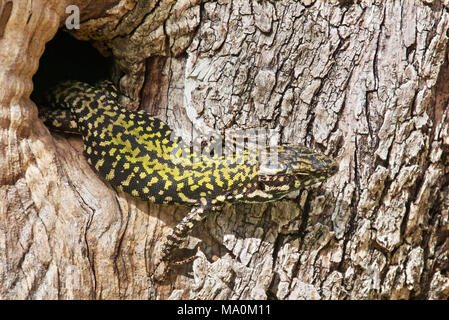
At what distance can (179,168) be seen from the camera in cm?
473

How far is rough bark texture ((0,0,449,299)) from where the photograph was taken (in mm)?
4688

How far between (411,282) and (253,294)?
167cm

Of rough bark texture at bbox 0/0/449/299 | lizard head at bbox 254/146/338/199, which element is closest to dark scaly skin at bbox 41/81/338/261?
lizard head at bbox 254/146/338/199

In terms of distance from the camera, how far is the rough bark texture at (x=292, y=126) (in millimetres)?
4688

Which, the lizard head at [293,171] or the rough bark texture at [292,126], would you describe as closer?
the lizard head at [293,171]

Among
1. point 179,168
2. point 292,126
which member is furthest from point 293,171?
point 179,168

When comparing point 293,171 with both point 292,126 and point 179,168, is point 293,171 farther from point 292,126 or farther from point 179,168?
point 179,168

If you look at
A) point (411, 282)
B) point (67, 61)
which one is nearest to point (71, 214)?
point (67, 61)

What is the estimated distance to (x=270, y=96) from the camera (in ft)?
15.5

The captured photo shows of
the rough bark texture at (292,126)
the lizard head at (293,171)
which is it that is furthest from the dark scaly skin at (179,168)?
the rough bark texture at (292,126)

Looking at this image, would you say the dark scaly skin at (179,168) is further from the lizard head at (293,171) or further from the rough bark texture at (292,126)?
the rough bark texture at (292,126)

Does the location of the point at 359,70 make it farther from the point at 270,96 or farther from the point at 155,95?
the point at 155,95

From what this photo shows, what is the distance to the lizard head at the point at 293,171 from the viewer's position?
456 centimetres

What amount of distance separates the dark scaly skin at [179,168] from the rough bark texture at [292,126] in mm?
201
